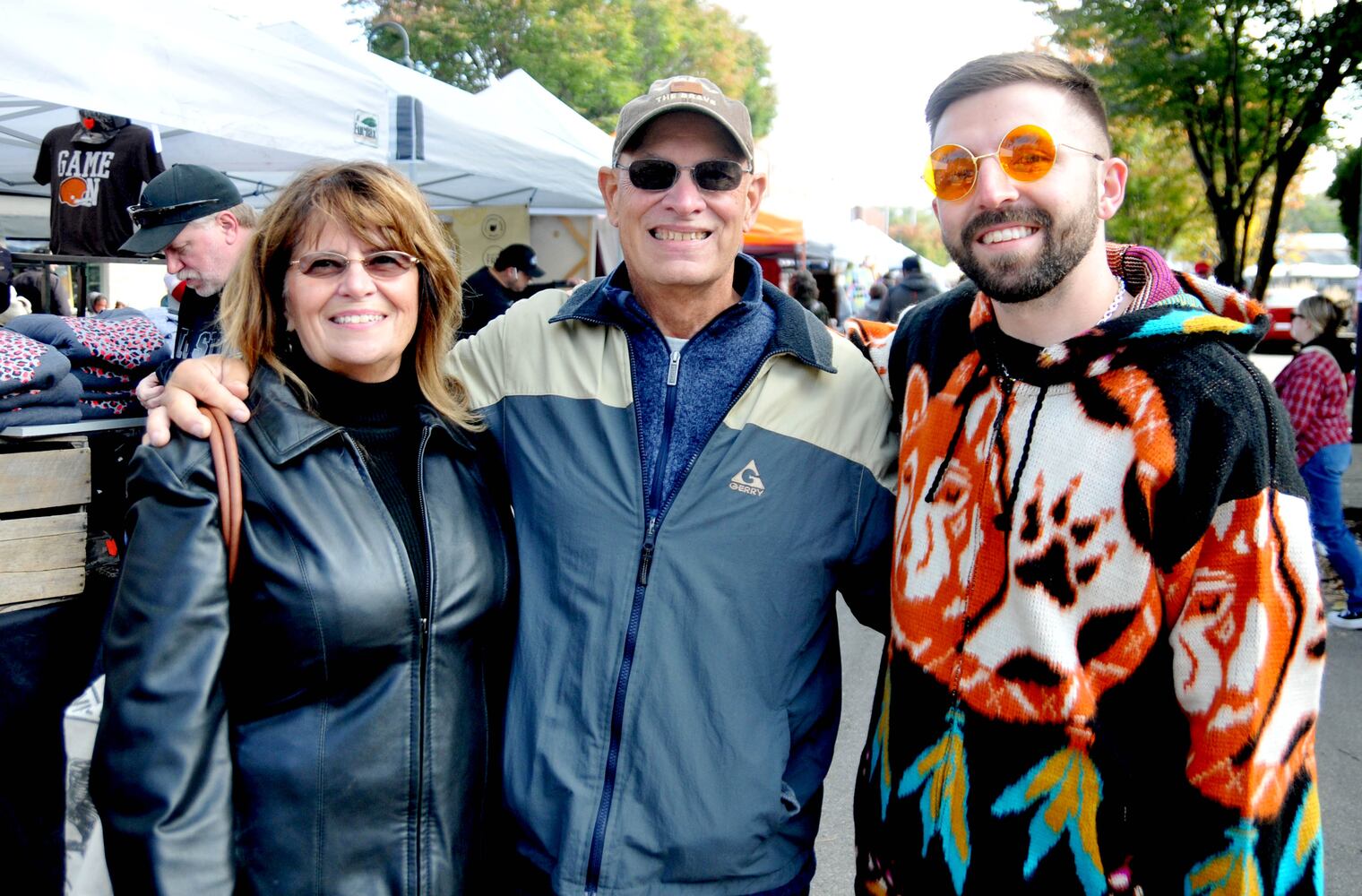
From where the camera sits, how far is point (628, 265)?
7.74 feet

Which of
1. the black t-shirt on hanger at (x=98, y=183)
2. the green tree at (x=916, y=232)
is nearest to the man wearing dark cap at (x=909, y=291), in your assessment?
the black t-shirt on hanger at (x=98, y=183)

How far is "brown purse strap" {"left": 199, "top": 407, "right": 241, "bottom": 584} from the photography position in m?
1.76

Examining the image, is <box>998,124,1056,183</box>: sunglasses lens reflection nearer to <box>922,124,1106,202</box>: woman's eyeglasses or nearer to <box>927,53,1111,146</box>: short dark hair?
<box>922,124,1106,202</box>: woman's eyeglasses

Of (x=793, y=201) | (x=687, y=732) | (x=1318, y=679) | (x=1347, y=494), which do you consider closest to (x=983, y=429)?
(x=1318, y=679)

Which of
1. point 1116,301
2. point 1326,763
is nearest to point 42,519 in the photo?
point 1116,301

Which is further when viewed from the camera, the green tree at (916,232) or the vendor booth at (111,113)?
the green tree at (916,232)

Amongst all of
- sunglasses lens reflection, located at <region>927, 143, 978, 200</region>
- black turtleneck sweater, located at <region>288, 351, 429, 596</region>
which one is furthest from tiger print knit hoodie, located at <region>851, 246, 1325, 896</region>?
black turtleneck sweater, located at <region>288, 351, 429, 596</region>

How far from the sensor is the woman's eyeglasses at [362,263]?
201 centimetres

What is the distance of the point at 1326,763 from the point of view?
4.41 meters

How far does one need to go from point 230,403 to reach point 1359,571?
6.66m

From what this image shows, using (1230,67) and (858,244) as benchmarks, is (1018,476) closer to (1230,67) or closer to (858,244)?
(1230,67)

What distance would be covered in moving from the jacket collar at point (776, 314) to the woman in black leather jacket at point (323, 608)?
0.30 meters

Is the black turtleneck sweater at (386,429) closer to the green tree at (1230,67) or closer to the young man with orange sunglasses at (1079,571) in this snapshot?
the young man with orange sunglasses at (1079,571)

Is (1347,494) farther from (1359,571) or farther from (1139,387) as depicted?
(1139,387)
